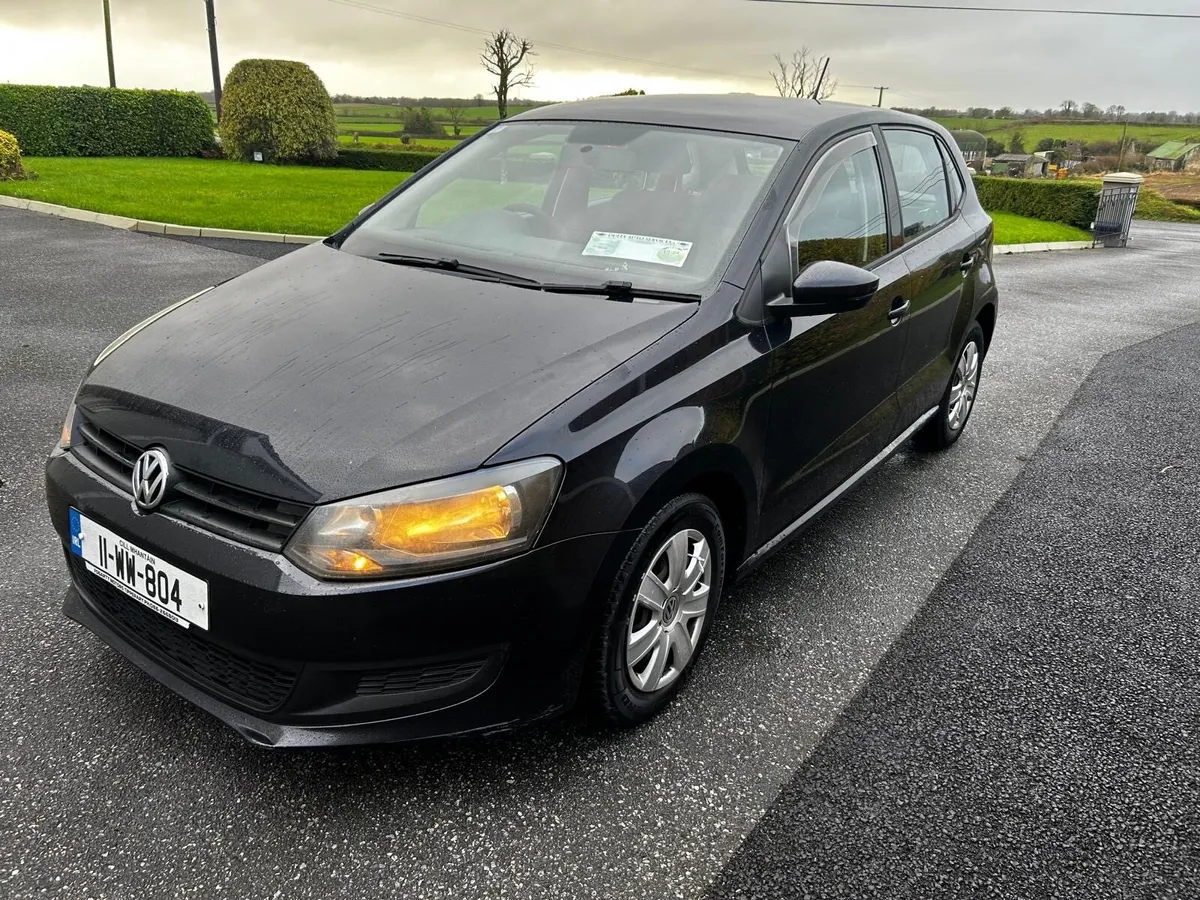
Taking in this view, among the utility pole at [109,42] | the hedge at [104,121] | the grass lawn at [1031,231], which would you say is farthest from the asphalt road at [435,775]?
the utility pole at [109,42]

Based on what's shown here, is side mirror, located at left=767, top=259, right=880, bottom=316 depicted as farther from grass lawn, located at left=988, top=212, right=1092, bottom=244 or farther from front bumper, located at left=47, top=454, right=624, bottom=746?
grass lawn, located at left=988, top=212, right=1092, bottom=244

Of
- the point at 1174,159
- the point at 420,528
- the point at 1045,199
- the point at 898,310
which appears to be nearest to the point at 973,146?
the point at 1174,159

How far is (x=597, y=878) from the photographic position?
2004 mm

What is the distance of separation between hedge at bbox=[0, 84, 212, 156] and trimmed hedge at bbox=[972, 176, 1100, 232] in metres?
20.8

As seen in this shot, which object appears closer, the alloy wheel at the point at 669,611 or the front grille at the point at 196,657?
the front grille at the point at 196,657

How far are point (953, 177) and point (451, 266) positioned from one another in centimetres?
286

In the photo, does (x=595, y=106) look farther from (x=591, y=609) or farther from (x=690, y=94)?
(x=591, y=609)

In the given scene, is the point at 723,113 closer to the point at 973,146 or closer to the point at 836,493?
the point at 836,493

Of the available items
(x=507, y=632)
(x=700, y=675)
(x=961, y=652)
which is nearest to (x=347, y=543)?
(x=507, y=632)

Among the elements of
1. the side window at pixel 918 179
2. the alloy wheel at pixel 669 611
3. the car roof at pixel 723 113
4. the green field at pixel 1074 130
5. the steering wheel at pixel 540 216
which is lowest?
the alloy wheel at pixel 669 611

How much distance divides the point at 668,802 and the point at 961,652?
4.23ft

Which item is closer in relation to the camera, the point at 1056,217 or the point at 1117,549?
the point at 1117,549

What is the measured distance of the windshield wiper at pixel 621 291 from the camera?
257cm

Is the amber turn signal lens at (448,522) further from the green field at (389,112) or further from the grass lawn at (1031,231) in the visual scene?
the green field at (389,112)
